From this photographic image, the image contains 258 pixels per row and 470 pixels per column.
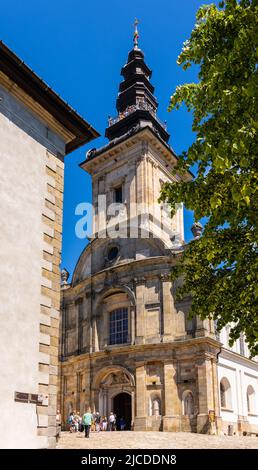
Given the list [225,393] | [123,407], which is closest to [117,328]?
[123,407]

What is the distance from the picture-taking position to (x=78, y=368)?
1296 inches

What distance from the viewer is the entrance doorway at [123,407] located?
3052 cm

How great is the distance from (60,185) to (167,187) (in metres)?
2.61

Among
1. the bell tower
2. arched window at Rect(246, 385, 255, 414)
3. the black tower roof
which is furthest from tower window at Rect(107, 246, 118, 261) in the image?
arched window at Rect(246, 385, 255, 414)

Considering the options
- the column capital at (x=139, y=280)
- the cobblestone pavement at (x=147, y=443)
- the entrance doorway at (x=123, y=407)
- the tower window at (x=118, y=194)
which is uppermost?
the tower window at (x=118, y=194)

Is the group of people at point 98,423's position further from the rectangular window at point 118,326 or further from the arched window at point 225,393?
the arched window at point 225,393

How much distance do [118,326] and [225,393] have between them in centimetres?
753

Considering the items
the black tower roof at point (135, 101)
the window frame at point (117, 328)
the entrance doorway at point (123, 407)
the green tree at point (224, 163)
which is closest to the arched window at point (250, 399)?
the entrance doorway at point (123, 407)

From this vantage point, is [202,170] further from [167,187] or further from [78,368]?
[78,368]

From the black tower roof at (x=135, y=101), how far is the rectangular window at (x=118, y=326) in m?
13.9

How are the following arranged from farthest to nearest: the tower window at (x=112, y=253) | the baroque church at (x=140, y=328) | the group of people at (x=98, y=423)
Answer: the tower window at (x=112, y=253) → the baroque church at (x=140, y=328) → the group of people at (x=98, y=423)

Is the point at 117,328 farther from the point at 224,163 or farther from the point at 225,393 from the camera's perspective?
the point at 224,163

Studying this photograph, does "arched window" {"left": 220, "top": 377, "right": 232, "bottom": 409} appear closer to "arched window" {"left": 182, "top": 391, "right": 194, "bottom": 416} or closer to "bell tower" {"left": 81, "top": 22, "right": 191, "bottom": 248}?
"arched window" {"left": 182, "top": 391, "right": 194, "bottom": 416}

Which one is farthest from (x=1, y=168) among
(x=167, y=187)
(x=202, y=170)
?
(x=202, y=170)
